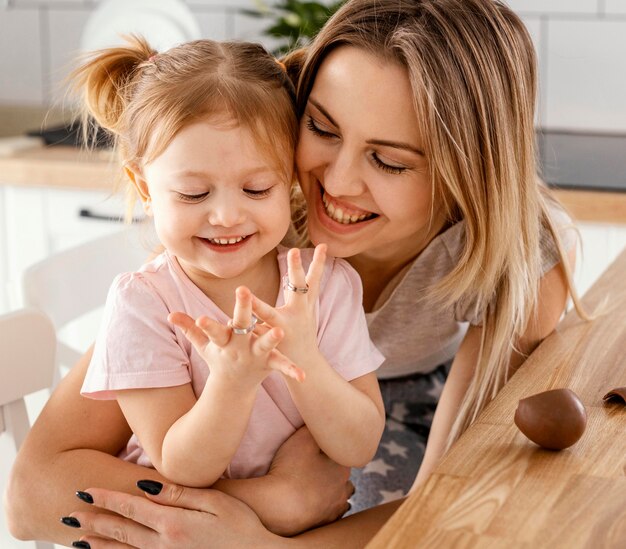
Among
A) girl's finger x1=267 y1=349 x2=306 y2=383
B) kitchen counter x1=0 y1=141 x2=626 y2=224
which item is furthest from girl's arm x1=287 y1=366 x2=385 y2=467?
kitchen counter x1=0 y1=141 x2=626 y2=224

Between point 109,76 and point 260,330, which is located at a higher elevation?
point 109,76

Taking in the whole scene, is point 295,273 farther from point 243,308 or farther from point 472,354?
point 472,354

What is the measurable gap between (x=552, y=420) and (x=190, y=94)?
52 cm

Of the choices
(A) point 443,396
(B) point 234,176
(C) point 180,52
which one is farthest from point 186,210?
(A) point 443,396

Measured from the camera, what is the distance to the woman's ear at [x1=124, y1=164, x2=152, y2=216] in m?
1.18

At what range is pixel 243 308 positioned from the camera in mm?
867

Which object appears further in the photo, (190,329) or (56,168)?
(56,168)

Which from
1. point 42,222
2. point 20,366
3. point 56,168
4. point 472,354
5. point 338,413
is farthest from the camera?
point 42,222

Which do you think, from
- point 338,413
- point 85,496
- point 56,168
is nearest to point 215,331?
point 338,413

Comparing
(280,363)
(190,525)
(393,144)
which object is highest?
(393,144)

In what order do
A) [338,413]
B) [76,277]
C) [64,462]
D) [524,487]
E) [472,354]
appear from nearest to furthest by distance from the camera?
[524,487]
[338,413]
[64,462]
[472,354]
[76,277]

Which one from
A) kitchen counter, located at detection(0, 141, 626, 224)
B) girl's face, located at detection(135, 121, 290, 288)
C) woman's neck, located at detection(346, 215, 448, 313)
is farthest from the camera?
kitchen counter, located at detection(0, 141, 626, 224)

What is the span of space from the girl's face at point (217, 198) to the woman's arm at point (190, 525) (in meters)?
0.25

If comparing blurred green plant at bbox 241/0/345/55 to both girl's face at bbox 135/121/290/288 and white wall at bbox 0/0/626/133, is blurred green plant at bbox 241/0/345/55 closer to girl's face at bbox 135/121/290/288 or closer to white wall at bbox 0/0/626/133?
white wall at bbox 0/0/626/133
